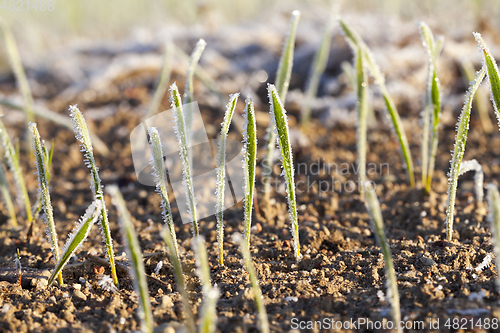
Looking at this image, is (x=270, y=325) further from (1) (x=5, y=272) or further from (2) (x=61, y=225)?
(2) (x=61, y=225)

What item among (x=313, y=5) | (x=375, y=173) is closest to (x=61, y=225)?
(x=375, y=173)

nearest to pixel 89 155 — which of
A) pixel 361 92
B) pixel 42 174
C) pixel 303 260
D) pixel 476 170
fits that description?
pixel 42 174

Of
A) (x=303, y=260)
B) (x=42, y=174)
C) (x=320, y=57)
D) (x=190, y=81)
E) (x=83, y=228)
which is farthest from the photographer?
(x=320, y=57)

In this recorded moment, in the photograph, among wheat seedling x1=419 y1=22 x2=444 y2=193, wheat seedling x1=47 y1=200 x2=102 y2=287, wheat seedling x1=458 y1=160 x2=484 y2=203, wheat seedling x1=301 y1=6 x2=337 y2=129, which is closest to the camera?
wheat seedling x1=47 y1=200 x2=102 y2=287

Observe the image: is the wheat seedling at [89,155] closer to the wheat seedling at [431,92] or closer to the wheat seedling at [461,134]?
the wheat seedling at [461,134]

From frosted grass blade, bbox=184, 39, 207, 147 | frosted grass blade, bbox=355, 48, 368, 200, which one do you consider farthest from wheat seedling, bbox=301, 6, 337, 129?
frosted grass blade, bbox=184, 39, 207, 147

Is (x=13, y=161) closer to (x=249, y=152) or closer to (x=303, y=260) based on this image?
(x=249, y=152)

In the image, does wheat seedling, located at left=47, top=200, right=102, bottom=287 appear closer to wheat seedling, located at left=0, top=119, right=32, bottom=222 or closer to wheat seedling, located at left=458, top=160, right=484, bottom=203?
wheat seedling, located at left=0, top=119, right=32, bottom=222

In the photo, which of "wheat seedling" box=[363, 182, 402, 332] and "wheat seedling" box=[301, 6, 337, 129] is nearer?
"wheat seedling" box=[363, 182, 402, 332]
